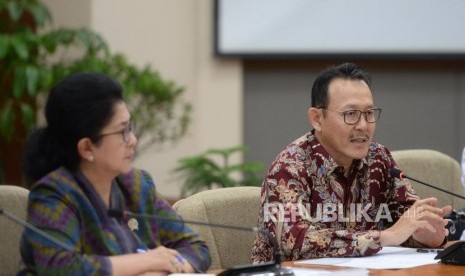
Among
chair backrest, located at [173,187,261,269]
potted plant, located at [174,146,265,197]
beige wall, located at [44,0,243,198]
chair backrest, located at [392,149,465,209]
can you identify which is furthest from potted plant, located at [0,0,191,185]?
chair backrest, located at [173,187,261,269]

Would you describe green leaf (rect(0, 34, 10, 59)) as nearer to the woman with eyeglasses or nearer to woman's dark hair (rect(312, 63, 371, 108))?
woman's dark hair (rect(312, 63, 371, 108))

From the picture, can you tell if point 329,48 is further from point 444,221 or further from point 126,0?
point 444,221

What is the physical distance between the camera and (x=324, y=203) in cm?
338

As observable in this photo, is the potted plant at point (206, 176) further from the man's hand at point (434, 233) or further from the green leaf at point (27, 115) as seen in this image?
the man's hand at point (434, 233)

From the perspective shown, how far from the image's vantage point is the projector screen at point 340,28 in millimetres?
6250

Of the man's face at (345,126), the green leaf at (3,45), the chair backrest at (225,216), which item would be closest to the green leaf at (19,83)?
the green leaf at (3,45)

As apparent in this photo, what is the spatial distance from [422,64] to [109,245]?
4.16 m

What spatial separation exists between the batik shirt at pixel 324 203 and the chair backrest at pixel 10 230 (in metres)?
0.77

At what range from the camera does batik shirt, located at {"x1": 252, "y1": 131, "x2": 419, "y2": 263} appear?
3197 millimetres

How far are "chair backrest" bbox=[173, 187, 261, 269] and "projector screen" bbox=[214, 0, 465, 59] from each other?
9.31ft

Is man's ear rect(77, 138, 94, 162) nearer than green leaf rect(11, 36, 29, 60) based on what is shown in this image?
Yes

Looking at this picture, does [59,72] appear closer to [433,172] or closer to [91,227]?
[433,172]

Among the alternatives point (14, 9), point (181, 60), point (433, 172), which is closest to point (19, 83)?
point (14, 9)

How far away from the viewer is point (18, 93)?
17.9 feet
